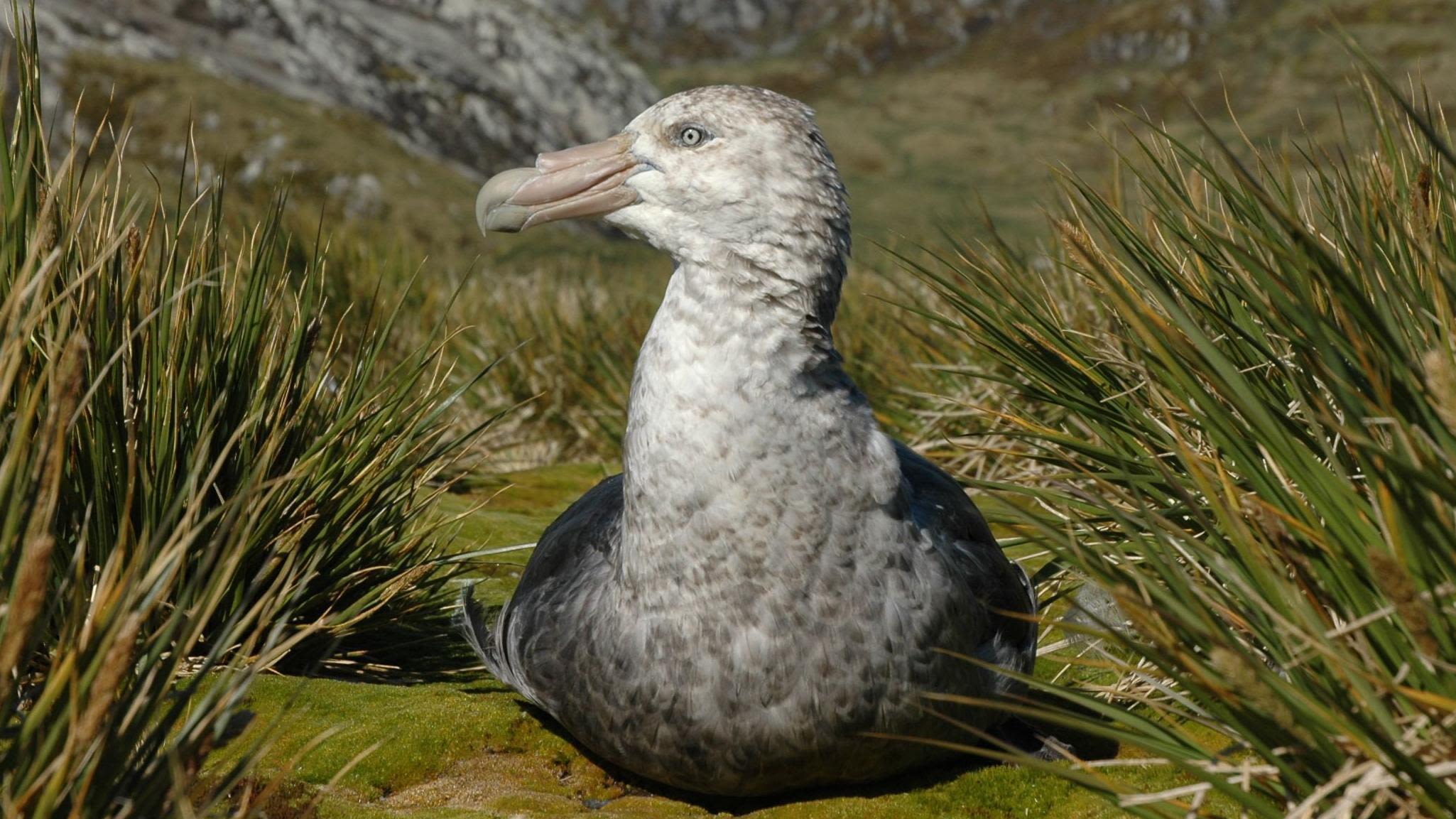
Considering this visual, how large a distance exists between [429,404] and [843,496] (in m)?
1.72

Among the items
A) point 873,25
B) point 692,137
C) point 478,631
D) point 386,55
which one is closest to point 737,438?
point 692,137

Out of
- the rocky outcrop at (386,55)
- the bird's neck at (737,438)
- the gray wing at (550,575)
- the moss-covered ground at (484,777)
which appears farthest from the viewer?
the rocky outcrop at (386,55)

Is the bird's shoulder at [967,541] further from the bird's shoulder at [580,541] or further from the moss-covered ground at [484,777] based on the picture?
the bird's shoulder at [580,541]

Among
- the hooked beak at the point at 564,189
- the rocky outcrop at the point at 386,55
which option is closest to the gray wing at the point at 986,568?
the hooked beak at the point at 564,189

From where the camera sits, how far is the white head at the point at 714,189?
295cm

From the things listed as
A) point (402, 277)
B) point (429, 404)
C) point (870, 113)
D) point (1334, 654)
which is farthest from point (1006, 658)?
point (870, 113)

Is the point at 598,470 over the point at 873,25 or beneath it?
beneath

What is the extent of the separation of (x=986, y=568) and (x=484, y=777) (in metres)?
1.38

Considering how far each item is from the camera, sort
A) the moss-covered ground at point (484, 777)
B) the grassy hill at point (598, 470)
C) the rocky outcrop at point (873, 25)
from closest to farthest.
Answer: the grassy hill at point (598, 470) < the moss-covered ground at point (484, 777) < the rocky outcrop at point (873, 25)

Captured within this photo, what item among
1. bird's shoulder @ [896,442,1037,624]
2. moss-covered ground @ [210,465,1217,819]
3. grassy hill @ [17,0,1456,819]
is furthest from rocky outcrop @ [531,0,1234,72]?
moss-covered ground @ [210,465,1217,819]

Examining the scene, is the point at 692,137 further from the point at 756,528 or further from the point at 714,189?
the point at 756,528

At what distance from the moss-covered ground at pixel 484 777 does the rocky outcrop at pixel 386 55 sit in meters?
27.4

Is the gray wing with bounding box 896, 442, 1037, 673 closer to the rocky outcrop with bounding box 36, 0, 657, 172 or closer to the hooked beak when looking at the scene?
the hooked beak

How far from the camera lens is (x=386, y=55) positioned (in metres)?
34.3
